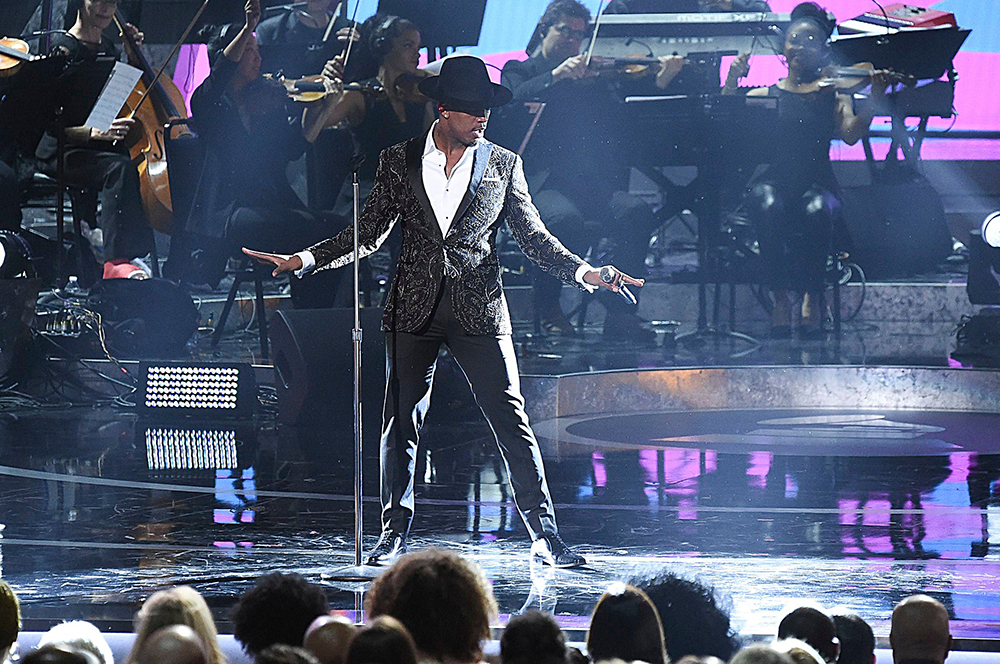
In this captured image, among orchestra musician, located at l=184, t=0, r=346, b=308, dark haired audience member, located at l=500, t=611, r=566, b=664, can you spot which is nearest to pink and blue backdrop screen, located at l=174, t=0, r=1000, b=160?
orchestra musician, located at l=184, t=0, r=346, b=308

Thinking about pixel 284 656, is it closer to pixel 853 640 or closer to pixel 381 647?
pixel 381 647

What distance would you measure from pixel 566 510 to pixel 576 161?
466cm

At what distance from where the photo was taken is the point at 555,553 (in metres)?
4.12

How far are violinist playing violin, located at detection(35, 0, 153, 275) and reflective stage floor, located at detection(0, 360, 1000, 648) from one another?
1.67m

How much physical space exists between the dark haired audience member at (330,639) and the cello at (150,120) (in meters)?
7.17

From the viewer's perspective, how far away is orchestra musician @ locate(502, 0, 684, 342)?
9227 millimetres

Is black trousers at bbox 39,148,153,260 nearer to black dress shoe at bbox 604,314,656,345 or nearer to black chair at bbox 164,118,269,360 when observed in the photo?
black chair at bbox 164,118,269,360

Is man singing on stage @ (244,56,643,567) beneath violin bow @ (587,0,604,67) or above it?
beneath

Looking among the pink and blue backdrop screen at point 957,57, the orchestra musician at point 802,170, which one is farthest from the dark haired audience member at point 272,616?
the pink and blue backdrop screen at point 957,57

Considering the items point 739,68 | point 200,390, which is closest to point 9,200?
point 200,390

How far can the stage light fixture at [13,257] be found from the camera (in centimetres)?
800

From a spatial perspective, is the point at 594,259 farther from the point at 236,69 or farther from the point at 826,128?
the point at 236,69

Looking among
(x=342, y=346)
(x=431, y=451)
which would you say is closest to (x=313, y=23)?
(x=342, y=346)

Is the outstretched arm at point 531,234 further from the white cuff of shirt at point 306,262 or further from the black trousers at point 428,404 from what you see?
the white cuff of shirt at point 306,262
